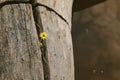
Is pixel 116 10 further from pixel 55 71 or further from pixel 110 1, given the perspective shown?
pixel 55 71

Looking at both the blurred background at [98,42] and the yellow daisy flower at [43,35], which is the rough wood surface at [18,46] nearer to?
the yellow daisy flower at [43,35]

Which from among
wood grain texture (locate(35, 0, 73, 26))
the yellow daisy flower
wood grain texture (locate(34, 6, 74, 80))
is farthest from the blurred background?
the yellow daisy flower

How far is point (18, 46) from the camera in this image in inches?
58.0

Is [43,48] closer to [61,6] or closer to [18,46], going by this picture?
[18,46]

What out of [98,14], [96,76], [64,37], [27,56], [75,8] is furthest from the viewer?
[98,14]

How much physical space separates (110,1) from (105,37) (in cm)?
38

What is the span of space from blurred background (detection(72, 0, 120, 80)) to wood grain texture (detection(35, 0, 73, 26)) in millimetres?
1426

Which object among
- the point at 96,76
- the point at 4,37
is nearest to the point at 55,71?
the point at 4,37

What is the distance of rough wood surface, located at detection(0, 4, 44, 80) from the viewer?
1.45 m

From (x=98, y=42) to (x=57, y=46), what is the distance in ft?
5.88

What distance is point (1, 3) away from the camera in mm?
1547

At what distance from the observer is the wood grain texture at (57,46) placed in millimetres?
1517

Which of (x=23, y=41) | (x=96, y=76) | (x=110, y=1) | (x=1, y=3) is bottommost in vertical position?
(x=96, y=76)

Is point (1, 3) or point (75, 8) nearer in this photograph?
point (1, 3)
